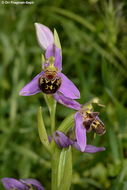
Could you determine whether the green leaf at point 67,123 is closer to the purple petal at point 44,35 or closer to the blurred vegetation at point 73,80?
the purple petal at point 44,35

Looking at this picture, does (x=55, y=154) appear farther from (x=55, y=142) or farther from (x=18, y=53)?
(x=18, y=53)

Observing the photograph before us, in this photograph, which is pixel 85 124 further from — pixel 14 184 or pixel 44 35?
pixel 14 184

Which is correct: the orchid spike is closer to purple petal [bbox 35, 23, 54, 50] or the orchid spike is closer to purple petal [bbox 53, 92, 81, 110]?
purple petal [bbox 53, 92, 81, 110]

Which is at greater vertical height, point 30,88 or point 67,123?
point 30,88

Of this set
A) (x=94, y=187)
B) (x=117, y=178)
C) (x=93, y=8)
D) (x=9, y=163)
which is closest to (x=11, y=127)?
(x=9, y=163)

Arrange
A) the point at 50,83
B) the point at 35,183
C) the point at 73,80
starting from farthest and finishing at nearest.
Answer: the point at 73,80
the point at 35,183
the point at 50,83

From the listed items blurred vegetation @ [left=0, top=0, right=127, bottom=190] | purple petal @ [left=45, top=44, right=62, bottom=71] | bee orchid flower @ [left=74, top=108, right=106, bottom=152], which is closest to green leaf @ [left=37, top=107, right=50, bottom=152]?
bee orchid flower @ [left=74, top=108, right=106, bottom=152]

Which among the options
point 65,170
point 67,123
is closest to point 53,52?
point 67,123
